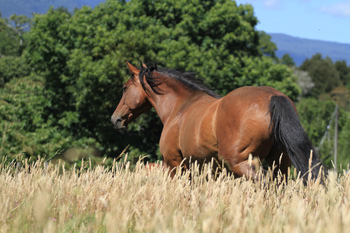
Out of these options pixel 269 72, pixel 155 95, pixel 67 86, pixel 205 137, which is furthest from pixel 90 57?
pixel 205 137

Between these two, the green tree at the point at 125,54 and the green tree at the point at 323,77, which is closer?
the green tree at the point at 125,54

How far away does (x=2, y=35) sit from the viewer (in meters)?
62.5

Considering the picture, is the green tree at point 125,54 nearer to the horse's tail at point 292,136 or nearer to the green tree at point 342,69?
the horse's tail at point 292,136

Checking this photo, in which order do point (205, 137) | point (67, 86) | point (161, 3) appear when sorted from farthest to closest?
point (161, 3)
point (67, 86)
point (205, 137)

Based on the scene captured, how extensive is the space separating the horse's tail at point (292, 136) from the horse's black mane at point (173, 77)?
2.18m

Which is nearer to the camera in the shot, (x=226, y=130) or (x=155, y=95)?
(x=226, y=130)

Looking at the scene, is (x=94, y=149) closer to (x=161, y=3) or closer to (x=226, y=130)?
(x=161, y=3)

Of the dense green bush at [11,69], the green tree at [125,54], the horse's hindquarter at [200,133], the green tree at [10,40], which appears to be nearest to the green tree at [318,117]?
the dense green bush at [11,69]

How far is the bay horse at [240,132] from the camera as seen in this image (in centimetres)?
487

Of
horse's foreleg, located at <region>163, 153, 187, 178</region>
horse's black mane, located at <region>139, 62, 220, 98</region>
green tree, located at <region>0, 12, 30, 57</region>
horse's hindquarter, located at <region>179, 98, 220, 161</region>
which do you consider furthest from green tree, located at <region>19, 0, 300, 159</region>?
green tree, located at <region>0, 12, 30, 57</region>

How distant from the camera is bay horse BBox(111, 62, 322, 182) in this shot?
16.0 feet

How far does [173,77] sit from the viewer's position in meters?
7.35

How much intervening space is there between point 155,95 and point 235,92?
7.91 ft

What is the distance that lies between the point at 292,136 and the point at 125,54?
15.1 m
